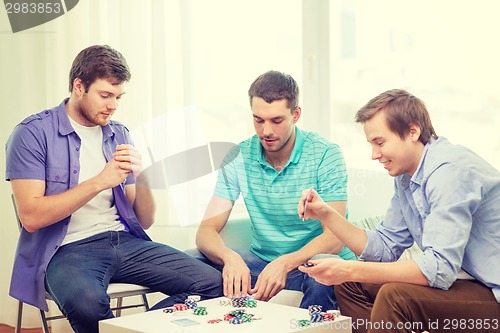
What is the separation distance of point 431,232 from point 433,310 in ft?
0.70

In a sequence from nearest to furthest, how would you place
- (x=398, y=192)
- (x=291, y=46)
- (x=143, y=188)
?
(x=398, y=192), (x=143, y=188), (x=291, y=46)

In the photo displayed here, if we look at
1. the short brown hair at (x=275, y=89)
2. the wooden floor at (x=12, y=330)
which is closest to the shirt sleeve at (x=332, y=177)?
the short brown hair at (x=275, y=89)

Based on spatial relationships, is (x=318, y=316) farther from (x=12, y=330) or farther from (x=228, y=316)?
(x=12, y=330)

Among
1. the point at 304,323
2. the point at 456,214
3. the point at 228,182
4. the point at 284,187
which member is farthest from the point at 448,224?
the point at 228,182

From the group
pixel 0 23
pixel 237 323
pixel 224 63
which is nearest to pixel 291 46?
pixel 224 63

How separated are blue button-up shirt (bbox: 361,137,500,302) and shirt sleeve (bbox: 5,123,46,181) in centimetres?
129

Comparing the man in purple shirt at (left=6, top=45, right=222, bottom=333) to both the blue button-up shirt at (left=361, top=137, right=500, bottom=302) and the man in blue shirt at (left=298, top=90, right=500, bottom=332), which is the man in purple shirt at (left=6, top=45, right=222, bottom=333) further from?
the blue button-up shirt at (left=361, top=137, right=500, bottom=302)

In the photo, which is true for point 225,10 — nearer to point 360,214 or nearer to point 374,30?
point 374,30

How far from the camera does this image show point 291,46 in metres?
3.85

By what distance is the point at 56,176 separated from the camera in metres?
2.63

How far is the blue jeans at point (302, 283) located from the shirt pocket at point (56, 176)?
56 cm

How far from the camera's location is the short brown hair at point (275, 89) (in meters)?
2.78

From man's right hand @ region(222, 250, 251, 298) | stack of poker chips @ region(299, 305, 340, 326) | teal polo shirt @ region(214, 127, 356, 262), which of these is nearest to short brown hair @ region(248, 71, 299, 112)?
teal polo shirt @ region(214, 127, 356, 262)

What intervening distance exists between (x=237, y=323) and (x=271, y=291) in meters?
0.48
